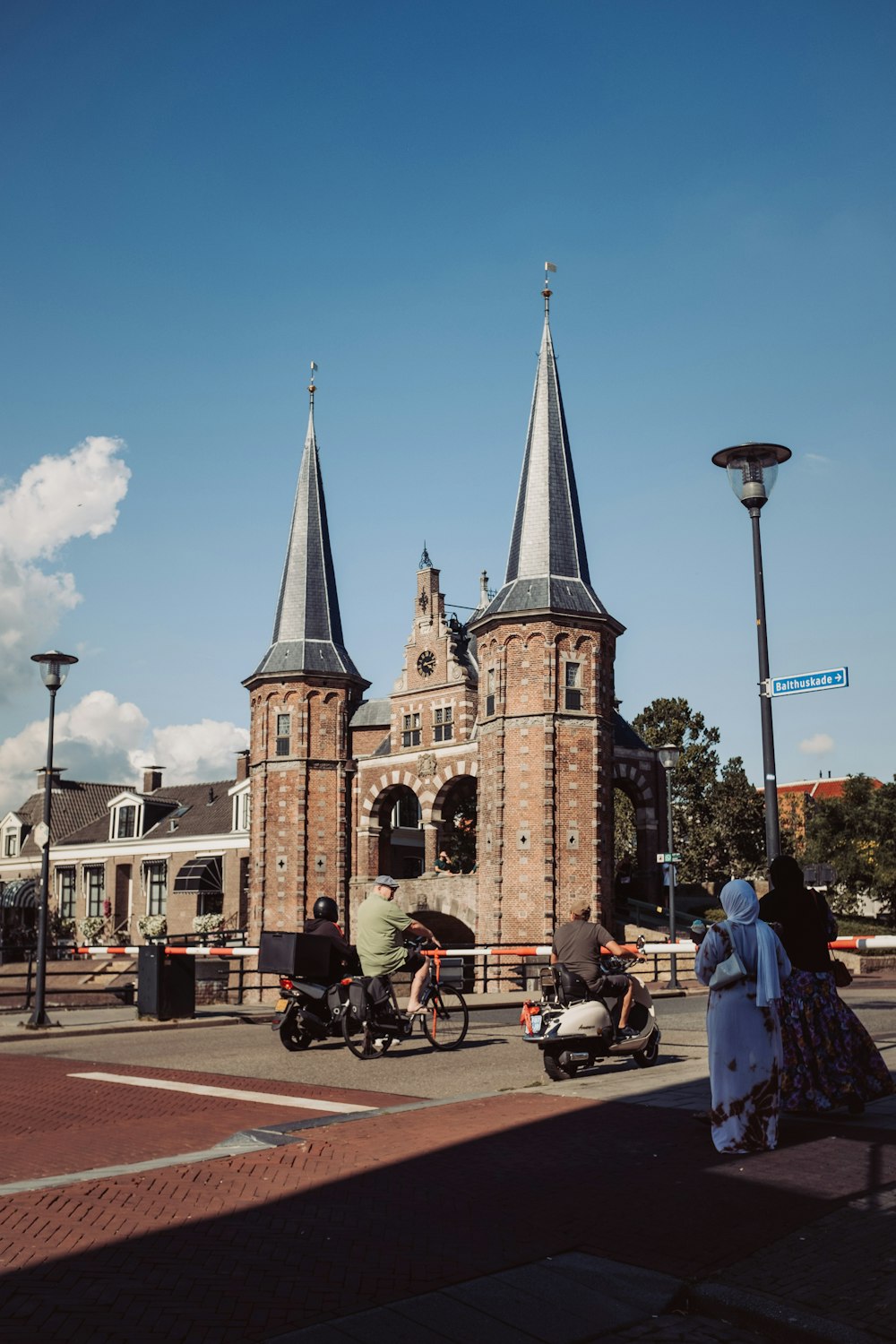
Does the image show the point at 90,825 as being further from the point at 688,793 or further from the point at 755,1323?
the point at 755,1323

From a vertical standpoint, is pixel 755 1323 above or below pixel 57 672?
below

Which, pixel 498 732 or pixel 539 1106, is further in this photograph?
pixel 498 732

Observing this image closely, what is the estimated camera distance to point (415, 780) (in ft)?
144

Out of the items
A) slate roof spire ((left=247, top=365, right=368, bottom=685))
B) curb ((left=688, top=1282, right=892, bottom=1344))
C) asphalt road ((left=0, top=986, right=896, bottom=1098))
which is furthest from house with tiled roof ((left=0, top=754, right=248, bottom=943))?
curb ((left=688, top=1282, right=892, bottom=1344))

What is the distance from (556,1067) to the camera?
418 inches

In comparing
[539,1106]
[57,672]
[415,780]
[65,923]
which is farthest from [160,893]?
[539,1106]

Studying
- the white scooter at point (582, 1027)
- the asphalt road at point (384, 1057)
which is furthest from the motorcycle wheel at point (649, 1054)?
the asphalt road at point (384, 1057)

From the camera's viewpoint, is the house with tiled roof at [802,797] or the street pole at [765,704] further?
the house with tiled roof at [802,797]

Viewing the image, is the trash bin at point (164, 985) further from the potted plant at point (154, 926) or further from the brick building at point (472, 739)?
the potted plant at point (154, 926)

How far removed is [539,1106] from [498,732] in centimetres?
2924

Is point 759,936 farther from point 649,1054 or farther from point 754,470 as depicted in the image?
point 754,470

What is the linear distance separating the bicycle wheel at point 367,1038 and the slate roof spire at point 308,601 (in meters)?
→ 32.9

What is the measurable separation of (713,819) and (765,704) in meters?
46.0

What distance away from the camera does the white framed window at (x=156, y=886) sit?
5725cm
